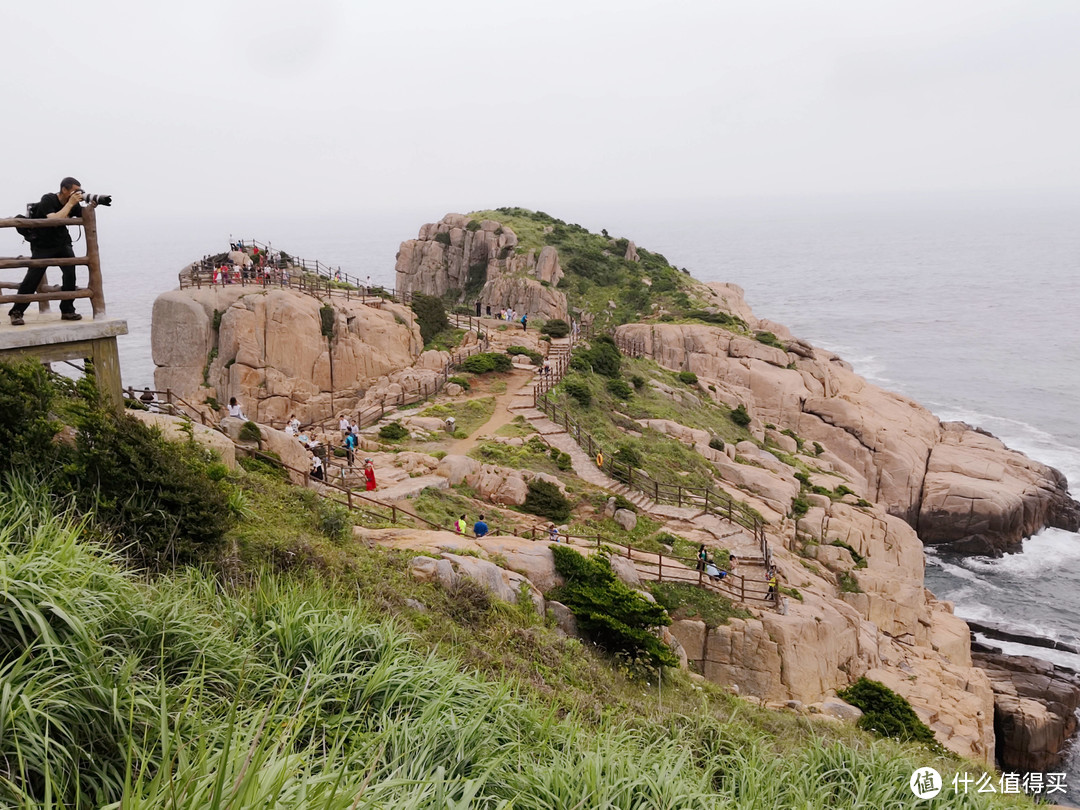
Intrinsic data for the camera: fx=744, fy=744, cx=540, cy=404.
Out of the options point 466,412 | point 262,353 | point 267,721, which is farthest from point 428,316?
point 267,721

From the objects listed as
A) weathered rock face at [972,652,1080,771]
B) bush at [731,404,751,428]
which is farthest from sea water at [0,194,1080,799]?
bush at [731,404,751,428]

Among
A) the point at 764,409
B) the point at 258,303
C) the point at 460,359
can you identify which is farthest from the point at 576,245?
the point at 258,303

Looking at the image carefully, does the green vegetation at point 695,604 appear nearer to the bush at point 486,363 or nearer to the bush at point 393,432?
the bush at point 393,432

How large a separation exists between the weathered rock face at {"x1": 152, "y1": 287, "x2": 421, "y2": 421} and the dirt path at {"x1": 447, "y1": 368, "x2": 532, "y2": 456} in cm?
443

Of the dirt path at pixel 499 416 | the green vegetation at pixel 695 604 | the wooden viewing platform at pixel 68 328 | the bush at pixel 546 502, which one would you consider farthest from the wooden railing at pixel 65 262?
the dirt path at pixel 499 416

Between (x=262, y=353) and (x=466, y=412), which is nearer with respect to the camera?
(x=466, y=412)

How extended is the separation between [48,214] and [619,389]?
35.2 metres

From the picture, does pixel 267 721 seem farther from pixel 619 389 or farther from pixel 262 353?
pixel 619 389

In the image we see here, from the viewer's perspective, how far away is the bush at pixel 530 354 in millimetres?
44031

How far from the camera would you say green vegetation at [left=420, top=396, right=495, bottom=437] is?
3366cm

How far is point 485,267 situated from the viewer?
73.2 meters

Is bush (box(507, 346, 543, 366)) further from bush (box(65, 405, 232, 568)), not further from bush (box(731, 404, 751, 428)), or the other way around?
bush (box(65, 405, 232, 568))

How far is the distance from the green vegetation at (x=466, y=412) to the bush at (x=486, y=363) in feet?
13.0

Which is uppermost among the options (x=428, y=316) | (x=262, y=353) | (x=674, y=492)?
(x=428, y=316)
